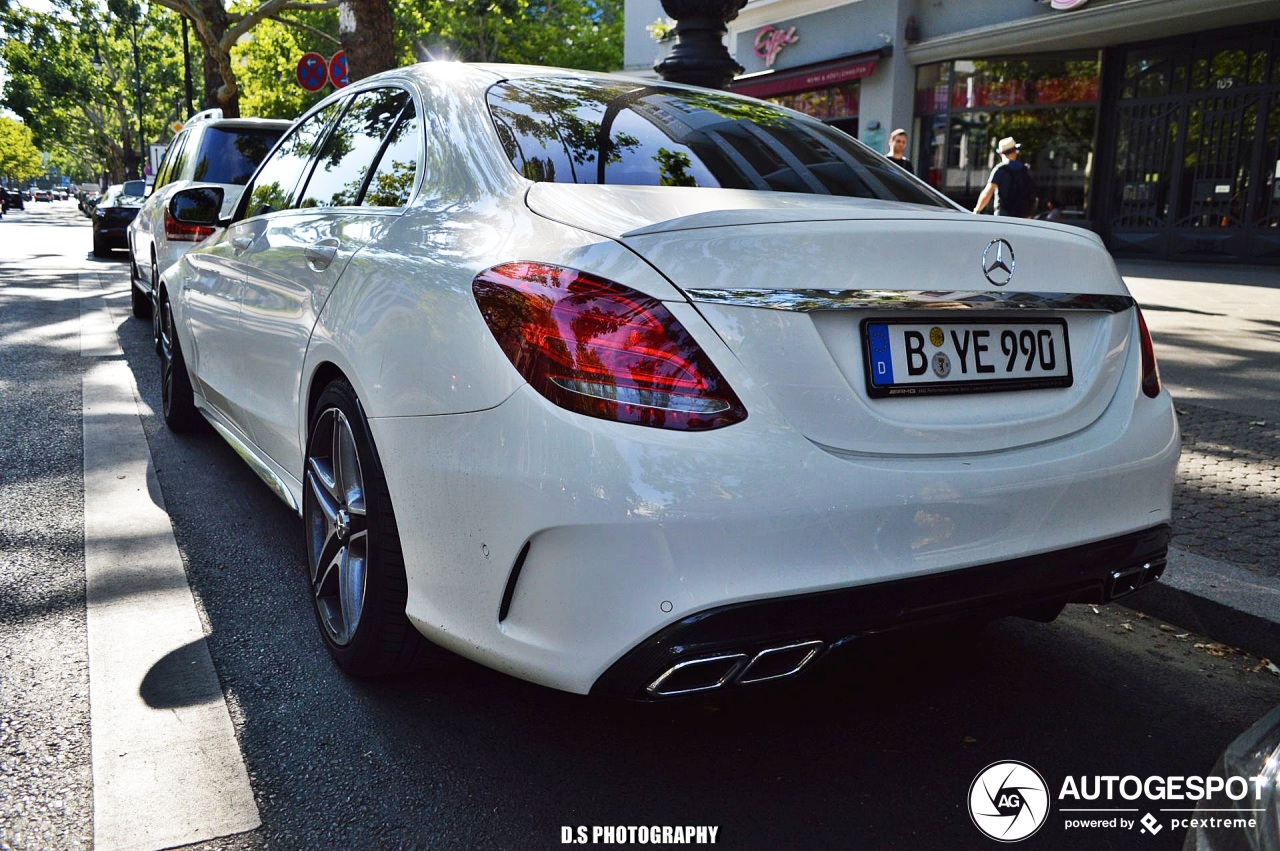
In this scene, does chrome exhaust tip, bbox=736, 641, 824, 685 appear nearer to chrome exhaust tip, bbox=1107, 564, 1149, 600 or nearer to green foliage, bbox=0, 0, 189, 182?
chrome exhaust tip, bbox=1107, 564, 1149, 600

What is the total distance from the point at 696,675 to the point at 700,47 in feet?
16.9

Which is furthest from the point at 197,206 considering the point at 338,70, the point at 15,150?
the point at 15,150

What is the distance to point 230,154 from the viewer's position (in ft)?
28.0

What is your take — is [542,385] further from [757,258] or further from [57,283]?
[57,283]

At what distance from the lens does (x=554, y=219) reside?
2248 millimetres

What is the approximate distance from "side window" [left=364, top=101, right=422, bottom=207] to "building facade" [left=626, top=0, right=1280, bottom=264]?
14.4 metres

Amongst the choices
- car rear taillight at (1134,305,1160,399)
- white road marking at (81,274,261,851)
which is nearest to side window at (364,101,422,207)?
white road marking at (81,274,261,851)

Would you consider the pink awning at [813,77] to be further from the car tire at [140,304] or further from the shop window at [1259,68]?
the car tire at [140,304]

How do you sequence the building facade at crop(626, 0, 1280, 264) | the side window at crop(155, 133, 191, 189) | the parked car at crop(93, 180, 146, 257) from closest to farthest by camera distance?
the side window at crop(155, 133, 191, 189)
the building facade at crop(626, 0, 1280, 264)
the parked car at crop(93, 180, 146, 257)

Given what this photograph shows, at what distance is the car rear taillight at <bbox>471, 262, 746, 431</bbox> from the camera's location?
1935mm

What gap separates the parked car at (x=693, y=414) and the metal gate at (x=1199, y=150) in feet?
49.8

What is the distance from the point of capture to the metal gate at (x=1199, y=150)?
15273mm

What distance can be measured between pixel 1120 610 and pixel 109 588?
3.20 meters

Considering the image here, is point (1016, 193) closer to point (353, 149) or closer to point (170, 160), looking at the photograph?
point (170, 160)
